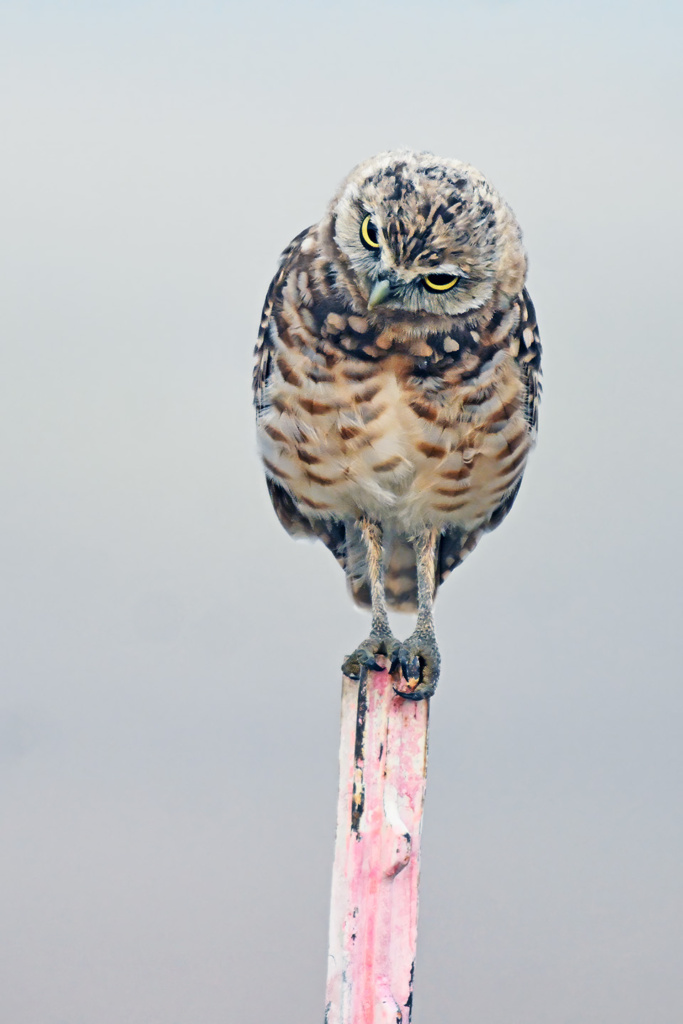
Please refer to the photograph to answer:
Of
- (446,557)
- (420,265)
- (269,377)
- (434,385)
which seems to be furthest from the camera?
(446,557)

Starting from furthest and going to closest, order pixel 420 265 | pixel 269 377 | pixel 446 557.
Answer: pixel 446 557
pixel 269 377
pixel 420 265

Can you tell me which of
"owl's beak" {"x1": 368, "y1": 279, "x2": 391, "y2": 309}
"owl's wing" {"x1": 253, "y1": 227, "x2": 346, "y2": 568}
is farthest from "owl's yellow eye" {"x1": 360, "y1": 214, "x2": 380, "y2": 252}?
"owl's wing" {"x1": 253, "y1": 227, "x2": 346, "y2": 568}

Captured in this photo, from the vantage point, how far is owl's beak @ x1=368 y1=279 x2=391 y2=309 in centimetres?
249

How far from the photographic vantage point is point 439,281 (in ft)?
8.43

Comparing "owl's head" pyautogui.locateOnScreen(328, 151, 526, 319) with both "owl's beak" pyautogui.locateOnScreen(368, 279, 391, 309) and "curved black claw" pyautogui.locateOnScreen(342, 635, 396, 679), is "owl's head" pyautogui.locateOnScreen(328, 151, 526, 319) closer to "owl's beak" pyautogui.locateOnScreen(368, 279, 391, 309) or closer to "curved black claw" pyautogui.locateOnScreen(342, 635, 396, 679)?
"owl's beak" pyautogui.locateOnScreen(368, 279, 391, 309)

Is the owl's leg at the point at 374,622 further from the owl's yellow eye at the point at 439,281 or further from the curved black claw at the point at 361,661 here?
the owl's yellow eye at the point at 439,281

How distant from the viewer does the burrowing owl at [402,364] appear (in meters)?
2.53

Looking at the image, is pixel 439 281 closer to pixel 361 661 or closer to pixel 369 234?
pixel 369 234

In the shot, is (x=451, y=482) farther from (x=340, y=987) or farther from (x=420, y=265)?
(x=340, y=987)

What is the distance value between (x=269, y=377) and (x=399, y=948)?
1345 millimetres

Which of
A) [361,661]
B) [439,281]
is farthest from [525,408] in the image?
[361,661]

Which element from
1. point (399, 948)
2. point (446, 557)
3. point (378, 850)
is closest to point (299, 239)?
point (446, 557)

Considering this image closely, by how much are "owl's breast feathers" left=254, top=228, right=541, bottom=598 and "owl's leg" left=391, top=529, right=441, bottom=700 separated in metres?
0.13

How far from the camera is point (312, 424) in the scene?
2.84 meters
